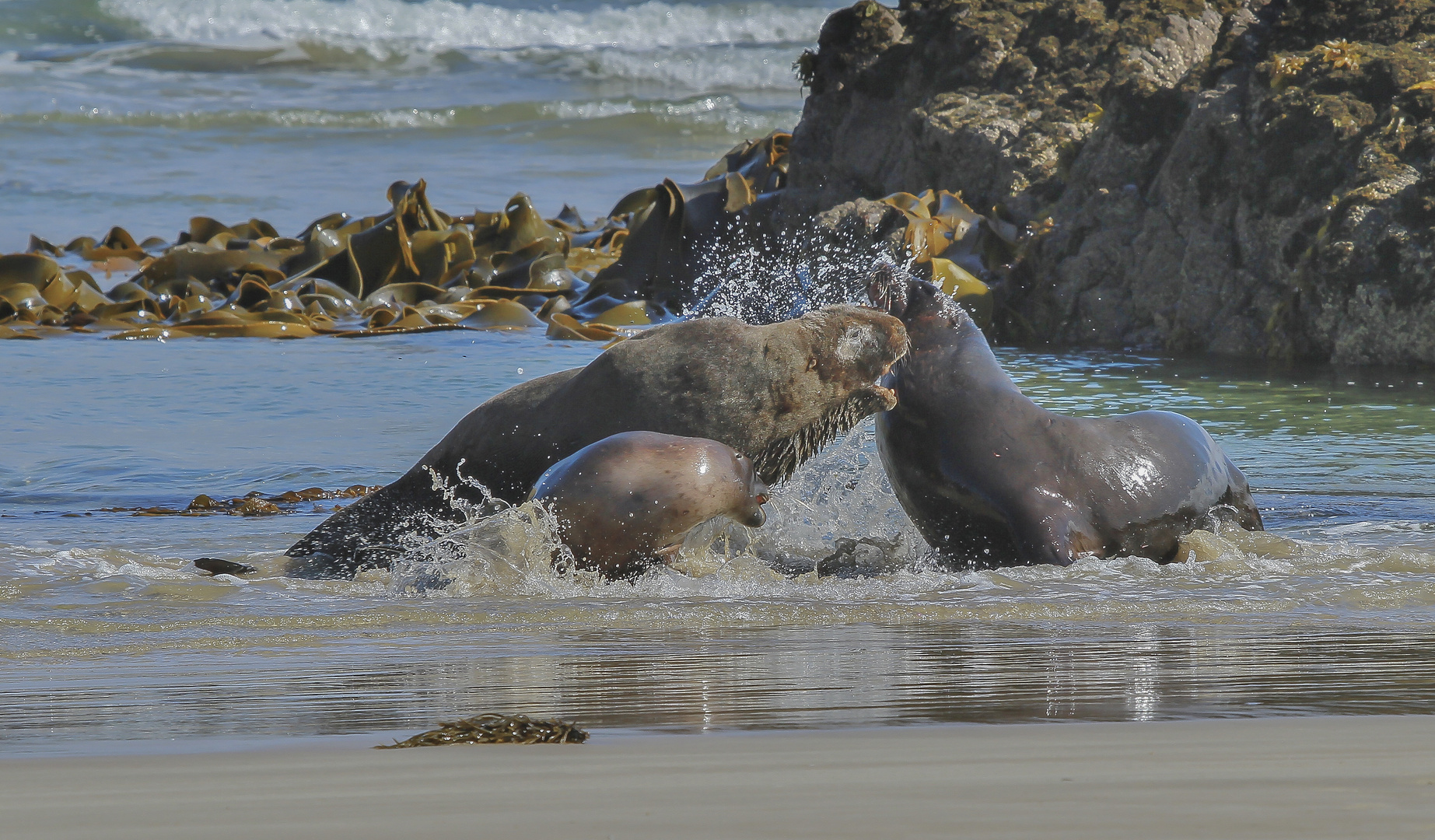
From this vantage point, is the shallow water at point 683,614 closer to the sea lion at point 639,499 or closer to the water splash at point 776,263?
the sea lion at point 639,499

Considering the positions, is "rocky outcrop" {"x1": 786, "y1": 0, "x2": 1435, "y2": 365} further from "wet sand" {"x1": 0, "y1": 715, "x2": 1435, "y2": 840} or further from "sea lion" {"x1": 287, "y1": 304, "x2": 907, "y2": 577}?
"wet sand" {"x1": 0, "y1": 715, "x2": 1435, "y2": 840}

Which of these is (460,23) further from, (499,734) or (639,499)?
(499,734)

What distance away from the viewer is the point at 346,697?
2.84 m

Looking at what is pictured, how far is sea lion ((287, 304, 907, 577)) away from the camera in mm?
4637

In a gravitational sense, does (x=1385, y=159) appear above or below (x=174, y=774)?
above

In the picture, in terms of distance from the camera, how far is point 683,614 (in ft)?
12.7

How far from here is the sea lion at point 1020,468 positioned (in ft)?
14.6

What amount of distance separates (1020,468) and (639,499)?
1070mm

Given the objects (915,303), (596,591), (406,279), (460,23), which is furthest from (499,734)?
(460,23)

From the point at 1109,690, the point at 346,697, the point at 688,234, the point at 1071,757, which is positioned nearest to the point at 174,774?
the point at 346,697

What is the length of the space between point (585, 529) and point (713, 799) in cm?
243

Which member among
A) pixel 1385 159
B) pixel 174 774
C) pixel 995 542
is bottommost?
pixel 995 542

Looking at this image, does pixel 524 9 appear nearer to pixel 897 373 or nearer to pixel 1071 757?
pixel 897 373

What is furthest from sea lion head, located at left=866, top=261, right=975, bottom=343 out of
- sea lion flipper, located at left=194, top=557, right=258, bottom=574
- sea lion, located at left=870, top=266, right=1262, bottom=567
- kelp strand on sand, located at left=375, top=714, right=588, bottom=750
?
kelp strand on sand, located at left=375, top=714, right=588, bottom=750
